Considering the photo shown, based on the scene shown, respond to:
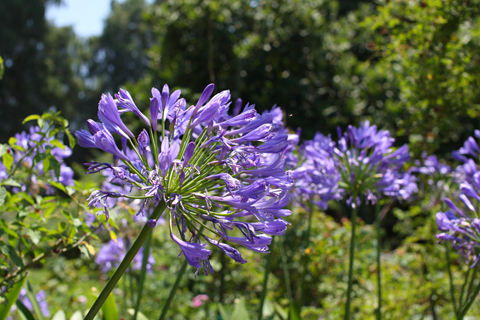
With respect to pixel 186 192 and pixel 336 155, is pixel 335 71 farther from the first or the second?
pixel 186 192

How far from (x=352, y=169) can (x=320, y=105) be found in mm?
5088

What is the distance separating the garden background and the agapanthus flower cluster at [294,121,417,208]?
74 cm

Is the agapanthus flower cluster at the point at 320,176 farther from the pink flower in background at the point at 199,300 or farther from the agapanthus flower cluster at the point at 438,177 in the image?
the pink flower in background at the point at 199,300

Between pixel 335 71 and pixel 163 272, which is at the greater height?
pixel 335 71

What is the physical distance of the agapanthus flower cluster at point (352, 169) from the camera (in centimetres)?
213

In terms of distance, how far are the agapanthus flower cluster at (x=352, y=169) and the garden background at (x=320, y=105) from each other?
2.43 ft

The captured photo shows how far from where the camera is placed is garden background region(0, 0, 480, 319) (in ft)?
11.5

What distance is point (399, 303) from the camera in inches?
140

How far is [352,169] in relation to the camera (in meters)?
2.27

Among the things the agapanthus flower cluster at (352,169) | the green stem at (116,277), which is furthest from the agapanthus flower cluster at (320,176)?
the green stem at (116,277)

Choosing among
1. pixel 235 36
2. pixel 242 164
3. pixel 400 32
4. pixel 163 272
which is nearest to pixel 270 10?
pixel 235 36

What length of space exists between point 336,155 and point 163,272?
3.60 metres

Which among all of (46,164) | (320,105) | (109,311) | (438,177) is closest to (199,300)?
(109,311)

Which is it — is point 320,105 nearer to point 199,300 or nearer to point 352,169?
point 199,300
